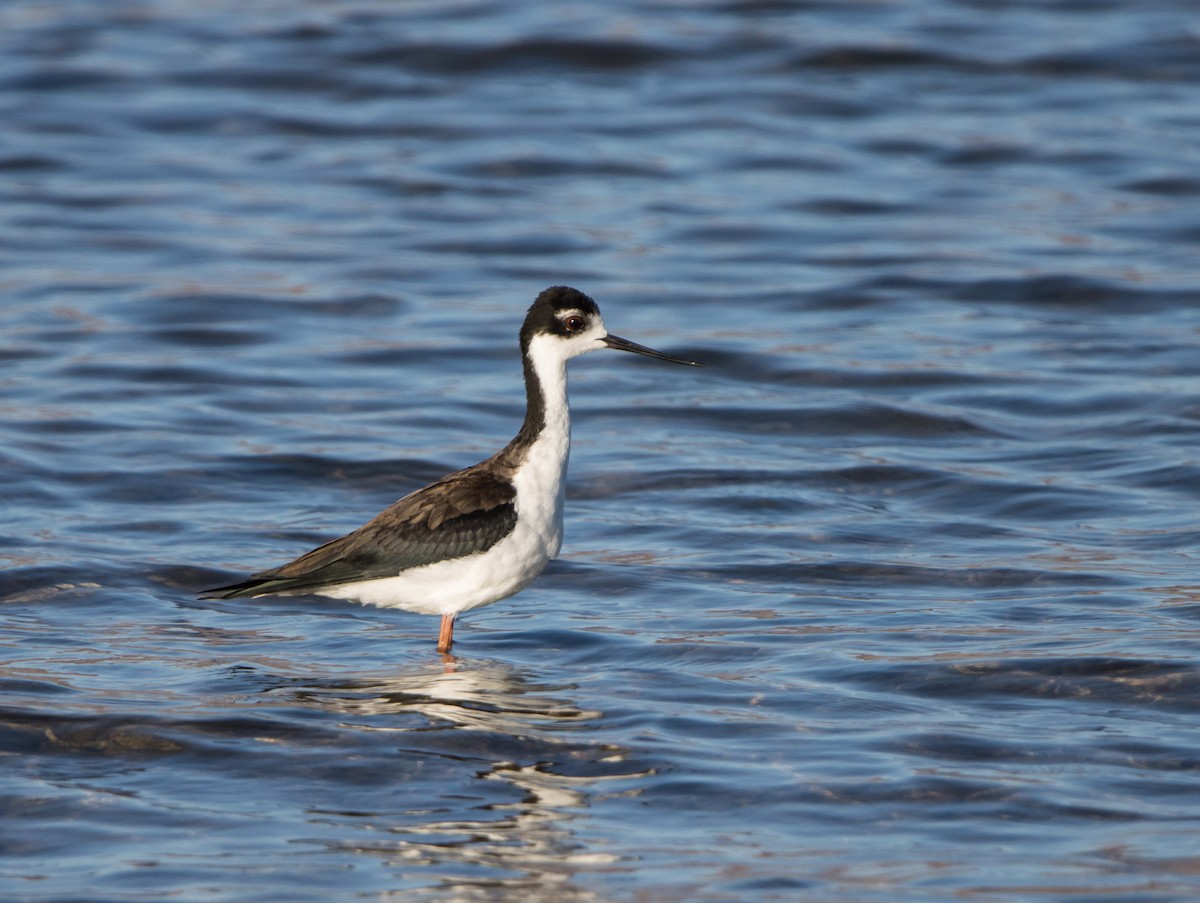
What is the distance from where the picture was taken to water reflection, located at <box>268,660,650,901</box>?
7.35 m

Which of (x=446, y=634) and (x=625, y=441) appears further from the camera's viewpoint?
(x=625, y=441)

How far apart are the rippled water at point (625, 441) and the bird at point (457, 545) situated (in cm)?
43

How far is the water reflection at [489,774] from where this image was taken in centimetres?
735

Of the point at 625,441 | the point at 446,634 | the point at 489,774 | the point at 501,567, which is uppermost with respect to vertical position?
the point at 501,567

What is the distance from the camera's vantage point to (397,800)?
8156 mm

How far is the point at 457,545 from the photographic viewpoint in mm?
9891

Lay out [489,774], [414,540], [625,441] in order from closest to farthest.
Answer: [489,774] < [414,540] < [625,441]

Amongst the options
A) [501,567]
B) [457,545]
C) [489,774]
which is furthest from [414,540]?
[489,774]

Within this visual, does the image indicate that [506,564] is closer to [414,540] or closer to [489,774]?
[414,540]

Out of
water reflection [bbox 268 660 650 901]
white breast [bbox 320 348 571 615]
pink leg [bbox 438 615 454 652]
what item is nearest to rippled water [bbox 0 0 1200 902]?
water reflection [bbox 268 660 650 901]

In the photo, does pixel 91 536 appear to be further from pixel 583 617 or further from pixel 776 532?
pixel 776 532

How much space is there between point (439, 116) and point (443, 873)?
18.1 metres

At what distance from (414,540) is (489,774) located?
192 cm

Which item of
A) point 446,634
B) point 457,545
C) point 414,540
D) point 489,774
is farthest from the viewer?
point 446,634
